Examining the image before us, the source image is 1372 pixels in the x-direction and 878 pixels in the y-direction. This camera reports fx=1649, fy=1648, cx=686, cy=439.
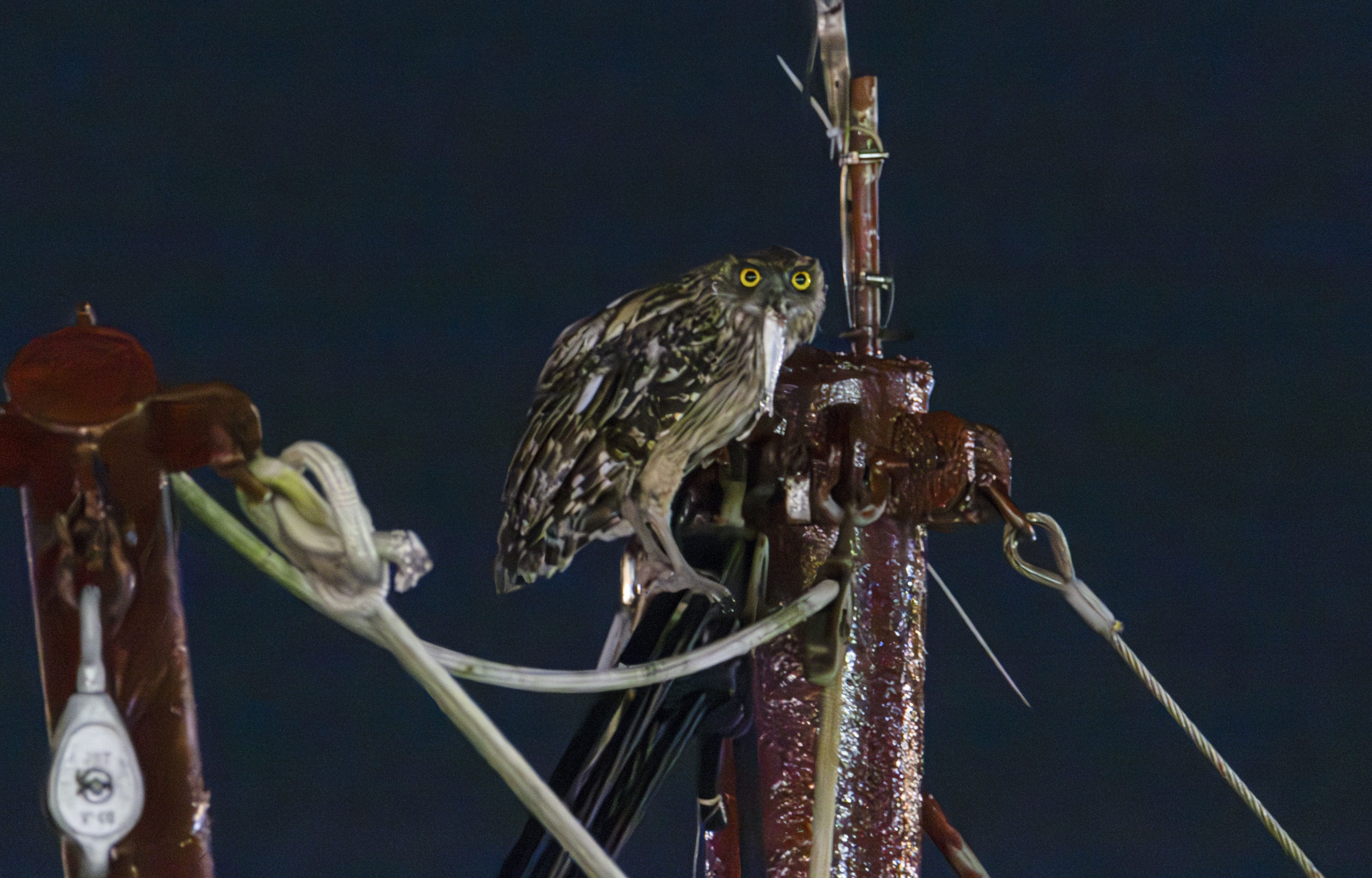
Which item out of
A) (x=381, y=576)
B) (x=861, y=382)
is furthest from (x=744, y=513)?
(x=381, y=576)

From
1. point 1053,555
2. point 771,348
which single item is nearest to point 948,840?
point 1053,555

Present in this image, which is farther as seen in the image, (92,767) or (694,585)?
(694,585)

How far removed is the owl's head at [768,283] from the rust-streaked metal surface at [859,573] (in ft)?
0.29

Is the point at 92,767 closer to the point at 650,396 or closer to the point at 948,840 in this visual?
the point at 650,396

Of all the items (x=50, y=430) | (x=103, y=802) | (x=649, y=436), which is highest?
(x=649, y=436)

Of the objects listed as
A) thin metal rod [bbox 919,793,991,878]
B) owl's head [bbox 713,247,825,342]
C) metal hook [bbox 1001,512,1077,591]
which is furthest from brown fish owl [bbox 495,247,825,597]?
thin metal rod [bbox 919,793,991,878]

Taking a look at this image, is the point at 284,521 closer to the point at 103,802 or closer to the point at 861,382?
the point at 103,802

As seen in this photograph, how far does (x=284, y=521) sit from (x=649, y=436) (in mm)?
253

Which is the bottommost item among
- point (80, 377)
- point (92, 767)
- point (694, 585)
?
point (92, 767)

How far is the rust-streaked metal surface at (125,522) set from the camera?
53 centimetres

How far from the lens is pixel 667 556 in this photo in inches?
31.9

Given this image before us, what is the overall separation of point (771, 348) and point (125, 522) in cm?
33

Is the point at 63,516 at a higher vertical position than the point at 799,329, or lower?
lower

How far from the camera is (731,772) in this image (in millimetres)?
942
